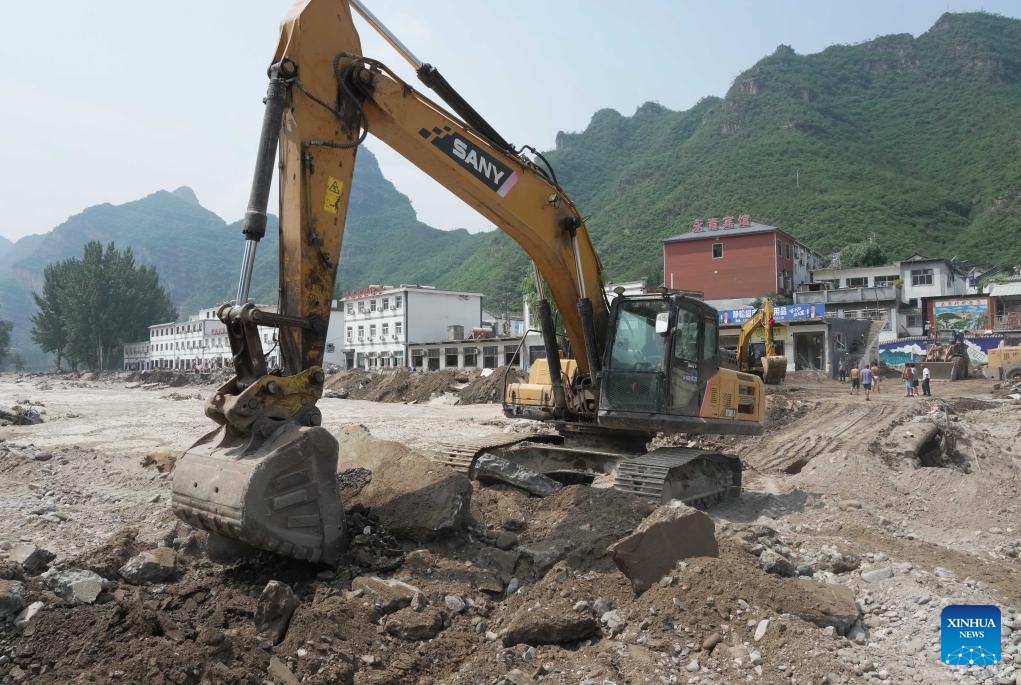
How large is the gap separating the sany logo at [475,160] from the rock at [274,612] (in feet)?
13.5

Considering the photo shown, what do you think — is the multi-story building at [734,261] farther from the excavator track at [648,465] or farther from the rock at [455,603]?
the rock at [455,603]

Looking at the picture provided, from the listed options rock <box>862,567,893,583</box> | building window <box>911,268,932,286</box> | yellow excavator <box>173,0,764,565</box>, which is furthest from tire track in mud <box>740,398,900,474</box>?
building window <box>911,268,932,286</box>

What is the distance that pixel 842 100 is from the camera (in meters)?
114

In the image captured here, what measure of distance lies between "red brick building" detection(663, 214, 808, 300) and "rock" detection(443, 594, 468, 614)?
5339 centimetres

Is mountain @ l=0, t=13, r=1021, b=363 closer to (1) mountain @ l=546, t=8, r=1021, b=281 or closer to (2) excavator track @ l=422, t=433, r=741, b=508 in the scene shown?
(1) mountain @ l=546, t=8, r=1021, b=281

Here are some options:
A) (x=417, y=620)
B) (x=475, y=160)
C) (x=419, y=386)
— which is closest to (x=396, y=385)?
(x=419, y=386)

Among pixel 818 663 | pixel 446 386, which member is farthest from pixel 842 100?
pixel 818 663

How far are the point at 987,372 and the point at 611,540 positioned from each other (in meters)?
32.2

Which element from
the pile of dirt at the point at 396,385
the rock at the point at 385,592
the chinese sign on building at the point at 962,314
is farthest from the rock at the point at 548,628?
the chinese sign on building at the point at 962,314

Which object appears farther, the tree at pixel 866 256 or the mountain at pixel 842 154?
the mountain at pixel 842 154

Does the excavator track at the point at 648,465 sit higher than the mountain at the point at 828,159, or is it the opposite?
the mountain at the point at 828,159

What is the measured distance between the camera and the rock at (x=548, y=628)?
4379 mm

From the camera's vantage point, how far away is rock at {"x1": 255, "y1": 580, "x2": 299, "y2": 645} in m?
4.27

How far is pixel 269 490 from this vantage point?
15.4ft
